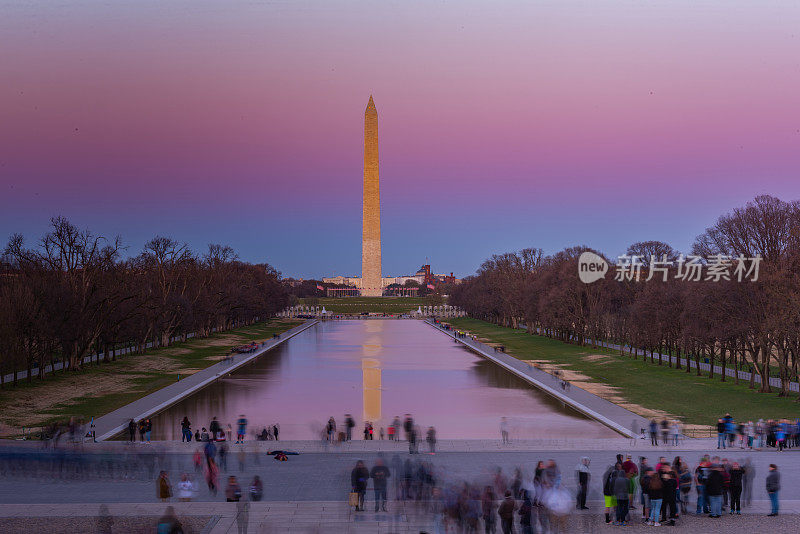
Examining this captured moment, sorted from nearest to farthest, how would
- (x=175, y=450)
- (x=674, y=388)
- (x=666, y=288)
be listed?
(x=175, y=450) < (x=674, y=388) < (x=666, y=288)

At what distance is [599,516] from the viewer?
681 inches

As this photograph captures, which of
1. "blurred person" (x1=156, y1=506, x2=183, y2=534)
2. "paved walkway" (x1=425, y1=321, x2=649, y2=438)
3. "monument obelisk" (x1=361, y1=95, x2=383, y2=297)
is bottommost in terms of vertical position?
"paved walkway" (x1=425, y1=321, x2=649, y2=438)

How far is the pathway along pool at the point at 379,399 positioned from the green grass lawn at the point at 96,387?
159 inches

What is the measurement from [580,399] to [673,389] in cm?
739

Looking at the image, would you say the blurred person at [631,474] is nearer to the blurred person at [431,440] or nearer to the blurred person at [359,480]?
the blurred person at [359,480]

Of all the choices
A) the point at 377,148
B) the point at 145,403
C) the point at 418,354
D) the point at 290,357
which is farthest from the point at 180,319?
the point at 377,148

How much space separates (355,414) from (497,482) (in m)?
19.9

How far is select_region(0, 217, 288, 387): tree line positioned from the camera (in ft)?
155

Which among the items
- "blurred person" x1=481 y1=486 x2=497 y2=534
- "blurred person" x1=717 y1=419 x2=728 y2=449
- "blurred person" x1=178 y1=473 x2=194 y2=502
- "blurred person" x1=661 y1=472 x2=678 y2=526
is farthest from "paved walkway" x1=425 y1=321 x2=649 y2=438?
"blurred person" x1=178 y1=473 x2=194 y2=502

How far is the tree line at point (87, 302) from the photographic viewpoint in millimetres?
47219

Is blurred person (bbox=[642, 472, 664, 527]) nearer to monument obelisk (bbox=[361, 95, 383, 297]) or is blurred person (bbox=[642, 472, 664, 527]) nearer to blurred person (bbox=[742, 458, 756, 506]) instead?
blurred person (bbox=[742, 458, 756, 506])

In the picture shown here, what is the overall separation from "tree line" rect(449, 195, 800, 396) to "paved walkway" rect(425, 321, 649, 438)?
8499mm

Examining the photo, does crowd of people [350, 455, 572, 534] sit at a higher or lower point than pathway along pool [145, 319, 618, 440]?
higher

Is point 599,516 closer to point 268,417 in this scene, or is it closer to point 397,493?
point 397,493
